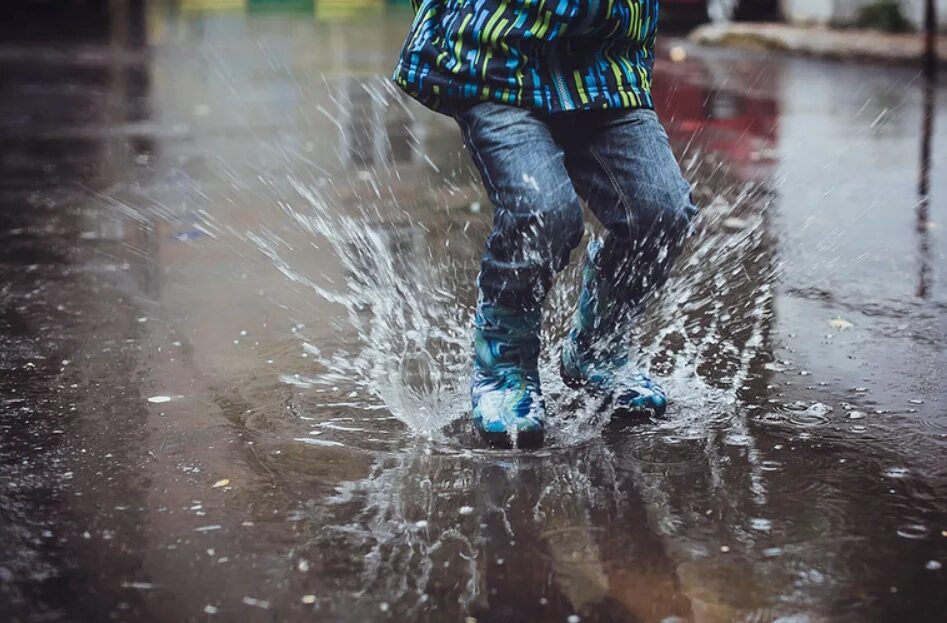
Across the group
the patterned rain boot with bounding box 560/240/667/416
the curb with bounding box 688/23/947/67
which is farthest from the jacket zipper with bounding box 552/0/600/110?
the curb with bounding box 688/23/947/67

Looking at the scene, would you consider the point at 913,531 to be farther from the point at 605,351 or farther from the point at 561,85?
the point at 561,85

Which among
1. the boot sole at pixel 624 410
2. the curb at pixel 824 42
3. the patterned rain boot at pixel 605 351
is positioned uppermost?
the patterned rain boot at pixel 605 351

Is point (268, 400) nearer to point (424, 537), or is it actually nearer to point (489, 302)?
point (489, 302)

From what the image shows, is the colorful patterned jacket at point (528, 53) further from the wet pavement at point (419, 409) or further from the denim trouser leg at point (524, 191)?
the wet pavement at point (419, 409)

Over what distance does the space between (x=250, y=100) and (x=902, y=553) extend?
8613 millimetres

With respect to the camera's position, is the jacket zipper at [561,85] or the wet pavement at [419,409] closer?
the wet pavement at [419,409]

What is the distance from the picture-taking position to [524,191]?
117 inches

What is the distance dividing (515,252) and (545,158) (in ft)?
0.79

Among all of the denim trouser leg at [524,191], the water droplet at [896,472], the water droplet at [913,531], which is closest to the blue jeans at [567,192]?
the denim trouser leg at [524,191]

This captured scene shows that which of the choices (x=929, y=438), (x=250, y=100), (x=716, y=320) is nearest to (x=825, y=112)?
(x=250, y=100)

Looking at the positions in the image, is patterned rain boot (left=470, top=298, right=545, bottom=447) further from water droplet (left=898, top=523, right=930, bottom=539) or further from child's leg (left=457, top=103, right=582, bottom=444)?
water droplet (left=898, top=523, right=930, bottom=539)

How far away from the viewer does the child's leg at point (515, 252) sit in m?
2.99

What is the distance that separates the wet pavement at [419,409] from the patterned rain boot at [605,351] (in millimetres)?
80

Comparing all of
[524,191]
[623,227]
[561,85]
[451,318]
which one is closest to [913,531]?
[623,227]
